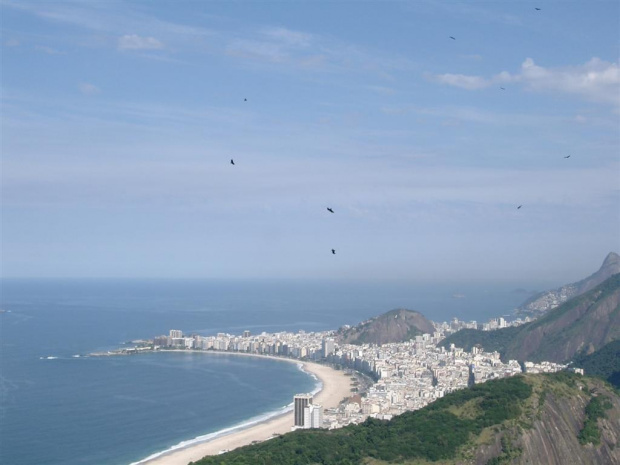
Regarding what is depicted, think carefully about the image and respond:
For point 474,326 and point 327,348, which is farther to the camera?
point 474,326

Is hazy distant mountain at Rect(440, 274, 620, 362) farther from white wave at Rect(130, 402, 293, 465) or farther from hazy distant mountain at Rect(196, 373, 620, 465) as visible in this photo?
hazy distant mountain at Rect(196, 373, 620, 465)

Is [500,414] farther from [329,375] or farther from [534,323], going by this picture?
[534,323]

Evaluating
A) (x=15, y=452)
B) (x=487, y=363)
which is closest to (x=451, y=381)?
(x=487, y=363)

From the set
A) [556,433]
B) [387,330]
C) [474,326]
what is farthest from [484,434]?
[474,326]

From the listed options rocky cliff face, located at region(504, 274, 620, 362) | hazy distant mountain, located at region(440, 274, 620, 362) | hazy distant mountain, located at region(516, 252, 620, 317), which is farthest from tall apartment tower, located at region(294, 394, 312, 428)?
hazy distant mountain, located at region(516, 252, 620, 317)

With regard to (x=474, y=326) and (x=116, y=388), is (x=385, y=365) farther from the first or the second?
(x=474, y=326)

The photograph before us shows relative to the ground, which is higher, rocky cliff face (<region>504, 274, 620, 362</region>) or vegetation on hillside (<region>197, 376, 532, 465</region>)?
rocky cliff face (<region>504, 274, 620, 362</region>)
